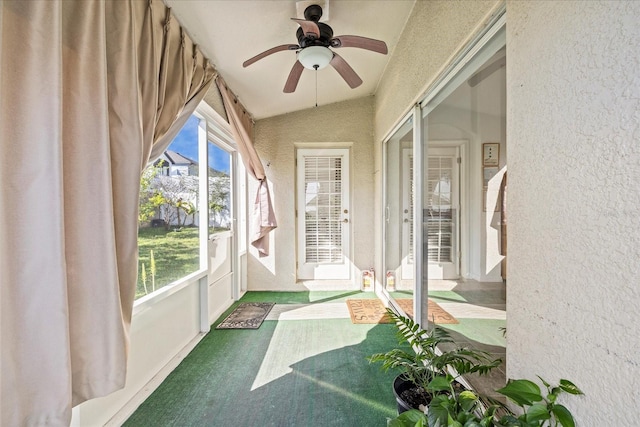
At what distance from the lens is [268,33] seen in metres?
2.13

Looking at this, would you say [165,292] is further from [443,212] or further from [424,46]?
[424,46]

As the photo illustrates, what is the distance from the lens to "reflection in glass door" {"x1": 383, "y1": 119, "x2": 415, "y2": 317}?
8.57 ft

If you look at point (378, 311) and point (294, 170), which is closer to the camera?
point (378, 311)

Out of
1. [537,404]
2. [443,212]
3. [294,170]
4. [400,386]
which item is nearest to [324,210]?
[294,170]

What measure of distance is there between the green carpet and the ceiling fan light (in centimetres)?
208

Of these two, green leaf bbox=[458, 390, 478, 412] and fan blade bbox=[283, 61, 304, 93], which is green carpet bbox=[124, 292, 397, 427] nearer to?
green leaf bbox=[458, 390, 478, 412]

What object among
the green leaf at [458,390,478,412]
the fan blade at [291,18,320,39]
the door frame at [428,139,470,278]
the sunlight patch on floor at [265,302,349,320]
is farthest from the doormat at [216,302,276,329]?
the fan blade at [291,18,320,39]

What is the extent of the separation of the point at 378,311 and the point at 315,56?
2.51 m

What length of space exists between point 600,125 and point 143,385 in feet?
7.95

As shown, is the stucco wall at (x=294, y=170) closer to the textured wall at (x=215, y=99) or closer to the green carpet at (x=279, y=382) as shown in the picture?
the textured wall at (x=215, y=99)

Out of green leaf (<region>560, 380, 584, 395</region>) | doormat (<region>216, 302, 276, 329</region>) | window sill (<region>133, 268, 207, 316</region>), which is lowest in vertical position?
doormat (<region>216, 302, 276, 329</region>)

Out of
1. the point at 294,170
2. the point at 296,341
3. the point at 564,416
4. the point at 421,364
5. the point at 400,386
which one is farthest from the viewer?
the point at 294,170

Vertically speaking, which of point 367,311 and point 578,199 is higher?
point 578,199

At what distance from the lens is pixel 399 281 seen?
9.78 ft
